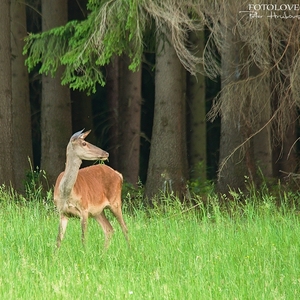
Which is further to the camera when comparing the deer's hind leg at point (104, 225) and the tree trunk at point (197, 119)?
the tree trunk at point (197, 119)

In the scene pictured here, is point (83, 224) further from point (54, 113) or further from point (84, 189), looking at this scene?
point (54, 113)

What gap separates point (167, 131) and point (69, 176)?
22.4ft

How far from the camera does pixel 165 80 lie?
651 inches

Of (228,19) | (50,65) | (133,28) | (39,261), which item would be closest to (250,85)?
(228,19)

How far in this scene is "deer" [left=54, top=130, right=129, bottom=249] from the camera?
9.97 m

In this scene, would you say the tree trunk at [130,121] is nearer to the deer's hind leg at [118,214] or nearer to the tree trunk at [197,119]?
the tree trunk at [197,119]

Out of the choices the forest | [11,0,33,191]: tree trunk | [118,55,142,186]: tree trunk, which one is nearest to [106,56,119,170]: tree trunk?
the forest

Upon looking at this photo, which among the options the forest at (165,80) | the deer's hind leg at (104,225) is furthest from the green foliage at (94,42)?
the deer's hind leg at (104,225)

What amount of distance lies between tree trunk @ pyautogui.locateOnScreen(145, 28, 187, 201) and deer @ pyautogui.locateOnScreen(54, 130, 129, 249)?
209 inches

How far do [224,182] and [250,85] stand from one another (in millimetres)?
4227

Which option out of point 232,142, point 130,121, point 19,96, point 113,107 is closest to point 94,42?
point 232,142

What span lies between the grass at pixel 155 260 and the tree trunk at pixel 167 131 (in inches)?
162

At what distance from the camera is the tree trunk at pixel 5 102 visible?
49.9ft

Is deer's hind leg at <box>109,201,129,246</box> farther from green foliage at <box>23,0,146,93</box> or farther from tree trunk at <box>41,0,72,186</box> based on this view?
tree trunk at <box>41,0,72,186</box>
